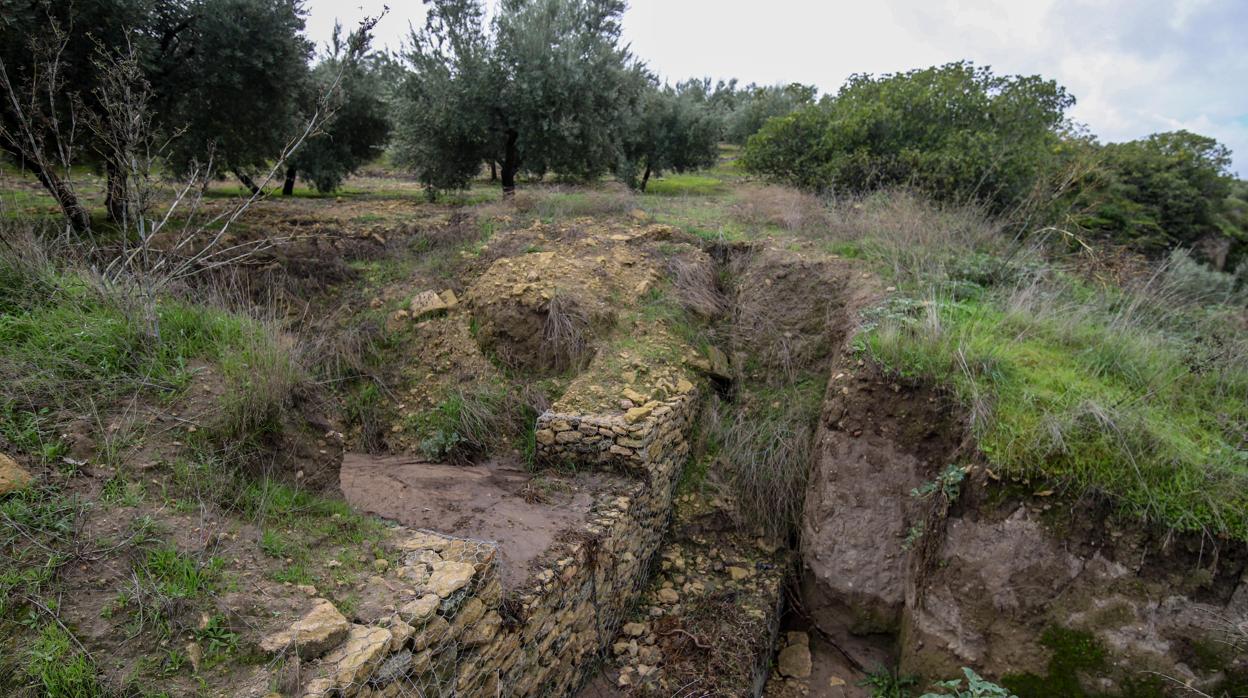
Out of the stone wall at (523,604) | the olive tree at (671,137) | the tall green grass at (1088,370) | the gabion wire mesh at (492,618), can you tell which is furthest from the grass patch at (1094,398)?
the olive tree at (671,137)

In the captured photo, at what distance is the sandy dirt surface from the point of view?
4.03 meters

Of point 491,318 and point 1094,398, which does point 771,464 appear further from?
point 491,318

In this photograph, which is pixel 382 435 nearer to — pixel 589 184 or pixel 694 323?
pixel 694 323

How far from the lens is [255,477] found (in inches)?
138

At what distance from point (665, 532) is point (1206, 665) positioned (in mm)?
3750

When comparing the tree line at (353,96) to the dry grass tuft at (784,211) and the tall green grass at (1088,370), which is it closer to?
the dry grass tuft at (784,211)

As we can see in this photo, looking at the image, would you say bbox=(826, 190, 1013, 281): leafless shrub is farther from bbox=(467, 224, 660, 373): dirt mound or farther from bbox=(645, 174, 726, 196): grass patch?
bbox=(645, 174, 726, 196): grass patch

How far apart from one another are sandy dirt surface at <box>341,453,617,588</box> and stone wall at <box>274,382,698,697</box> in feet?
0.53

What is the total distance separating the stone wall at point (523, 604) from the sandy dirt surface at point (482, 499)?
6.3 inches

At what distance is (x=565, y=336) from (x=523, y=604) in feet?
10.2

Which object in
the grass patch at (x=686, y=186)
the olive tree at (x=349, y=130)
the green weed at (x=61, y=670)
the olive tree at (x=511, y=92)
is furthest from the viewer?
the grass patch at (x=686, y=186)

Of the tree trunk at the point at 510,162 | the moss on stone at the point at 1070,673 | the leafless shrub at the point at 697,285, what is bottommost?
the moss on stone at the point at 1070,673

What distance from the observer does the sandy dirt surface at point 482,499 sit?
13.2ft

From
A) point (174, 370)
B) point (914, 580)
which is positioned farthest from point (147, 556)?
point (914, 580)
